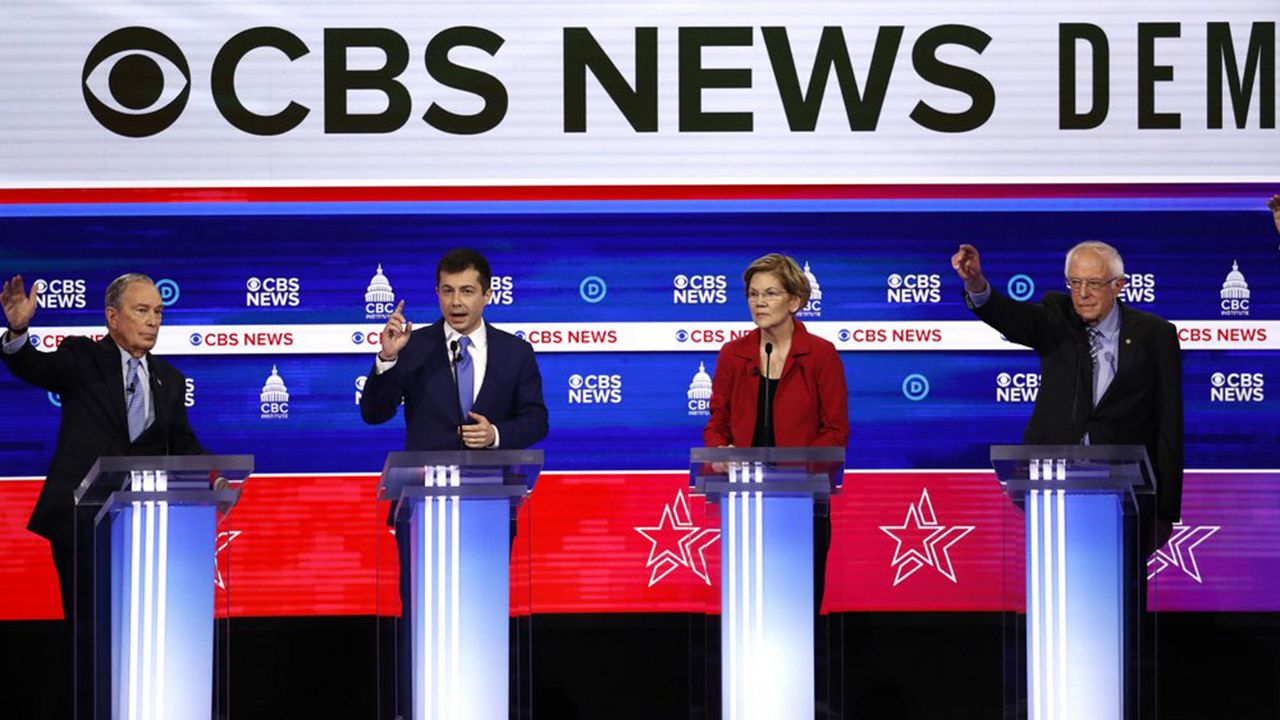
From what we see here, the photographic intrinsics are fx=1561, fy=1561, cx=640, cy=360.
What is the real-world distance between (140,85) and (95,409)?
1789 mm

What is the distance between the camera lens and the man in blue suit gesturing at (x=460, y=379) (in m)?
5.36

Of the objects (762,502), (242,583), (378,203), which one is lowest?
(242,583)

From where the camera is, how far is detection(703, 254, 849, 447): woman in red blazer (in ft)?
17.2

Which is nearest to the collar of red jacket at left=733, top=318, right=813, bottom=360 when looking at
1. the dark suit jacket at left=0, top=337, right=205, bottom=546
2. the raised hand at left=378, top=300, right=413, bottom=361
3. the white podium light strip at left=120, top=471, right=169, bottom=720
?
the raised hand at left=378, top=300, right=413, bottom=361

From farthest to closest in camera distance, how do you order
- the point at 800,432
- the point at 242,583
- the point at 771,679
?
1. the point at 242,583
2. the point at 800,432
3. the point at 771,679

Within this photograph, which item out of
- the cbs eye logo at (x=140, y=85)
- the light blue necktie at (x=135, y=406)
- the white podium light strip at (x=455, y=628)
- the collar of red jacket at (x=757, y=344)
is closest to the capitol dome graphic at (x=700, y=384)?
the collar of red jacket at (x=757, y=344)

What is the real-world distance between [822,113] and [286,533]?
2877 millimetres

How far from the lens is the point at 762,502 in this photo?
155 inches

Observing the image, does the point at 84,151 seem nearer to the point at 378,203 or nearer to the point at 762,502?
the point at 378,203

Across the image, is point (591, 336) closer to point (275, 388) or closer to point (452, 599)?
point (275, 388)

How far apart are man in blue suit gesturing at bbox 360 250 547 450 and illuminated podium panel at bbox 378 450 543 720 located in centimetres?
130

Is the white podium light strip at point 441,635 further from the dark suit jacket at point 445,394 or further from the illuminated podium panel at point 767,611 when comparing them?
the dark suit jacket at point 445,394

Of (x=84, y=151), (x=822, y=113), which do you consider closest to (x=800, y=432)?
(x=822, y=113)

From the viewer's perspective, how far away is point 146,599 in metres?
3.83
